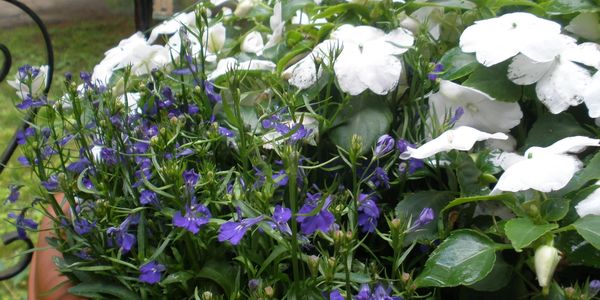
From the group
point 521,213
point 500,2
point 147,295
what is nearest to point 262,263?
point 147,295

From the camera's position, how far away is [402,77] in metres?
0.79

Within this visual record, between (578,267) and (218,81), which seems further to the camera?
(218,81)

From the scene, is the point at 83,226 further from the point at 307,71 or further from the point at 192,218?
the point at 307,71

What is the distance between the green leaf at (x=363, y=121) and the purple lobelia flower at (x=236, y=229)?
0.64 feet

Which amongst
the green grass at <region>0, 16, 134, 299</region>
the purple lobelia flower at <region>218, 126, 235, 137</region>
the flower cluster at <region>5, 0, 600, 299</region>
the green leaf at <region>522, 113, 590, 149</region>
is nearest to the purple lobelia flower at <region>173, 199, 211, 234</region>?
the flower cluster at <region>5, 0, 600, 299</region>

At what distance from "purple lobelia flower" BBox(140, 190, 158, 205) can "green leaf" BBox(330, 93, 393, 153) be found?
0.20m

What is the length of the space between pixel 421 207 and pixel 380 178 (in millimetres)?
49

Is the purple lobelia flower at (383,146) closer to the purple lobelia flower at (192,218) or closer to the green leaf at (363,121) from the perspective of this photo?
the green leaf at (363,121)

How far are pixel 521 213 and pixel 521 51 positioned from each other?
0.18 m

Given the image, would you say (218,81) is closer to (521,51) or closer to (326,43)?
(326,43)

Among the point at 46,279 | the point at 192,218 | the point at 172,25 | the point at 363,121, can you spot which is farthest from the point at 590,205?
the point at 172,25

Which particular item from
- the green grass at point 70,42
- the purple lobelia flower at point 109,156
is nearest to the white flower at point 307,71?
the purple lobelia flower at point 109,156

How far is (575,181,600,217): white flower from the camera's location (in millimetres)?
579

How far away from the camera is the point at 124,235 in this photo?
0.66 metres
